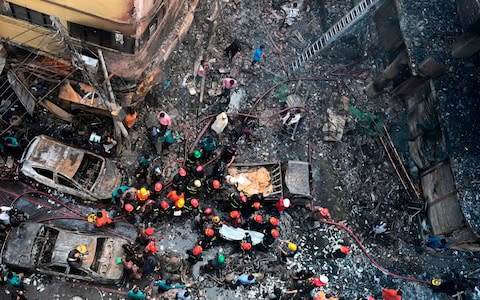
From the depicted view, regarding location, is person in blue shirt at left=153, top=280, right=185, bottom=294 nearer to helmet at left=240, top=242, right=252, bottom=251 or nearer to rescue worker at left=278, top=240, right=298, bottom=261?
helmet at left=240, top=242, right=252, bottom=251

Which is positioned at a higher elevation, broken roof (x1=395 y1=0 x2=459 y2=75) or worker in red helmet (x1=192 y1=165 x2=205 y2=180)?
broken roof (x1=395 y1=0 x2=459 y2=75)

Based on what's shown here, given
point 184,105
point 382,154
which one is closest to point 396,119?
point 382,154

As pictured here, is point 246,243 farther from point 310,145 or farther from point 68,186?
point 68,186

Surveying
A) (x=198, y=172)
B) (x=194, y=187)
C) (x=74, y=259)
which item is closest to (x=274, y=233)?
(x=194, y=187)

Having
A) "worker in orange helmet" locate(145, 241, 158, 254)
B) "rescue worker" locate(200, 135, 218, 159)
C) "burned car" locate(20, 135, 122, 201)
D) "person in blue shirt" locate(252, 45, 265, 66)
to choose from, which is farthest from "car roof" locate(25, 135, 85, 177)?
"person in blue shirt" locate(252, 45, 265, 66)

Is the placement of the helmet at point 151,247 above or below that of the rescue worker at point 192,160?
below

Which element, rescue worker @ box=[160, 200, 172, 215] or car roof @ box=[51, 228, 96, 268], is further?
rescue worker @ box=[160, 200, 172, 215]

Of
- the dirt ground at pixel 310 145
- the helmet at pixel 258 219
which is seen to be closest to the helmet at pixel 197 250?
the dirt ground at pixel 310 145

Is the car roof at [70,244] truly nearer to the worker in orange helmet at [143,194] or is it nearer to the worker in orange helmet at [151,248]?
the worker in orange helmet at [151,248]
